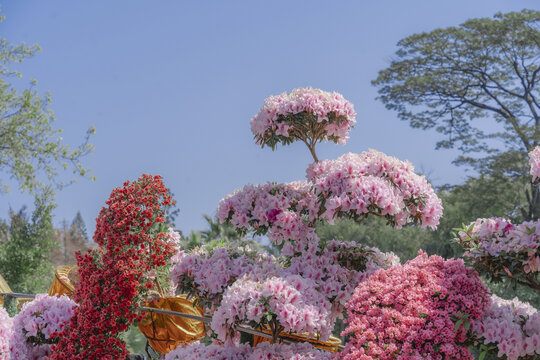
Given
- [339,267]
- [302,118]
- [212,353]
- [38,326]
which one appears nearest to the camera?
[212,353]

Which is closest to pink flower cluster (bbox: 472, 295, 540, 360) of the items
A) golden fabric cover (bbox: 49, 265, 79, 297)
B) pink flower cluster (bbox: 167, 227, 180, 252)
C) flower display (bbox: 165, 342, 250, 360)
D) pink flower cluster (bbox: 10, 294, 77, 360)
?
flower display (bbox: 165, 342, 250, 360)

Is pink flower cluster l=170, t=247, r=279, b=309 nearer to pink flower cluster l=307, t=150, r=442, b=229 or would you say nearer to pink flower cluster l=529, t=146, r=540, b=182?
pink flower cluster l=307, t=150, r=442, b=229

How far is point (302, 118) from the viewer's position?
5055 millimetres

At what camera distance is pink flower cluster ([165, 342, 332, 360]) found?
13.4 feet

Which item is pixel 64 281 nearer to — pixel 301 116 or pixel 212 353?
pixel 212 353

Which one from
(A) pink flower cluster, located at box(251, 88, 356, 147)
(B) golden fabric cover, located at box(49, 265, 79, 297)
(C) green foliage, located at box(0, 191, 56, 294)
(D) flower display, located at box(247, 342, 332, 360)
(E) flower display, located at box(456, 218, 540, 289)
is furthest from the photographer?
(C) green foliage, located at box(0, 191, 56, 294)

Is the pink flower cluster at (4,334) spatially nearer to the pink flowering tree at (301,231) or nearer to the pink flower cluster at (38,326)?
the pink flower cluster at (38,326)

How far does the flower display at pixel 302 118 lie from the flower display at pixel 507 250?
1.75 metres

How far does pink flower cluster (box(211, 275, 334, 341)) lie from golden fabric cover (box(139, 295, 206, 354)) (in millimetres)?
1601

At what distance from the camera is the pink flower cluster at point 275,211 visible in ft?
15.8

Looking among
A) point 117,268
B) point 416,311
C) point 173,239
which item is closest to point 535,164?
point 416,311

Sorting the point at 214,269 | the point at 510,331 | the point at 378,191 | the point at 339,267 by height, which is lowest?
the point at 510,331

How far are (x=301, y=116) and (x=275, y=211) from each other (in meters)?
0.93

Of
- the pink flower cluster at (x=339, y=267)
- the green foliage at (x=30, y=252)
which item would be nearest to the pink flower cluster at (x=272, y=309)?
the pink flower cluster at (x=339, y=267)
